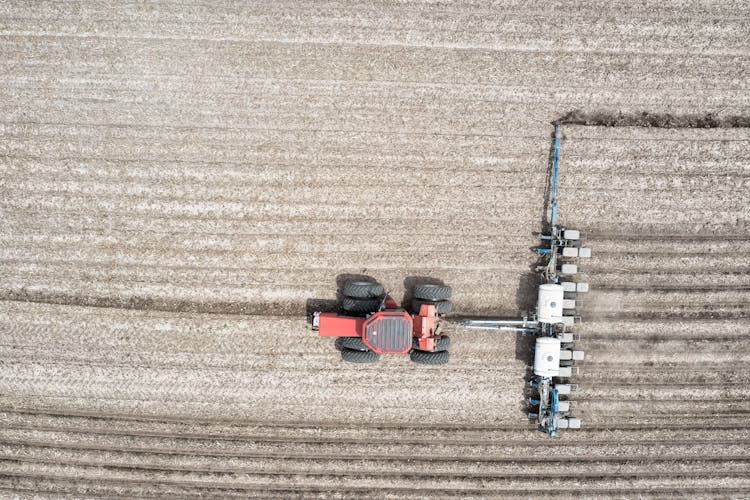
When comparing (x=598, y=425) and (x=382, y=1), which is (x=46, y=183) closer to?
(x=382, y=1)

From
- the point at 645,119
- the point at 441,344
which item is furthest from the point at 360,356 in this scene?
the point at 645,119

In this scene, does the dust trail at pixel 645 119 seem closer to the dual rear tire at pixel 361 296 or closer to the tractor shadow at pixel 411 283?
the tractor shadow at pixel 411 283

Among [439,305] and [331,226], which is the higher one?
[331,226]

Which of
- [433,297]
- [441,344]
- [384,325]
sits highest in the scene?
[433,297]

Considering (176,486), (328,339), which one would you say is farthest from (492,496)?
(176,486)

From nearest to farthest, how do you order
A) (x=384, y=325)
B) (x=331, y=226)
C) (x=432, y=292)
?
1. (x=384, y=325)
2. (x=432, y=292)
3. (x=331, y=226)

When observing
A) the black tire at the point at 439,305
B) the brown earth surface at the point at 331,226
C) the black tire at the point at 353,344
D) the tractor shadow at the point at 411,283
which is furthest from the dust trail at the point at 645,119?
the black tire at the point at 353,344

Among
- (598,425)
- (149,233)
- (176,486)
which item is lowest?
(176,486)

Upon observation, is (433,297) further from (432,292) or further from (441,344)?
(441,344)
